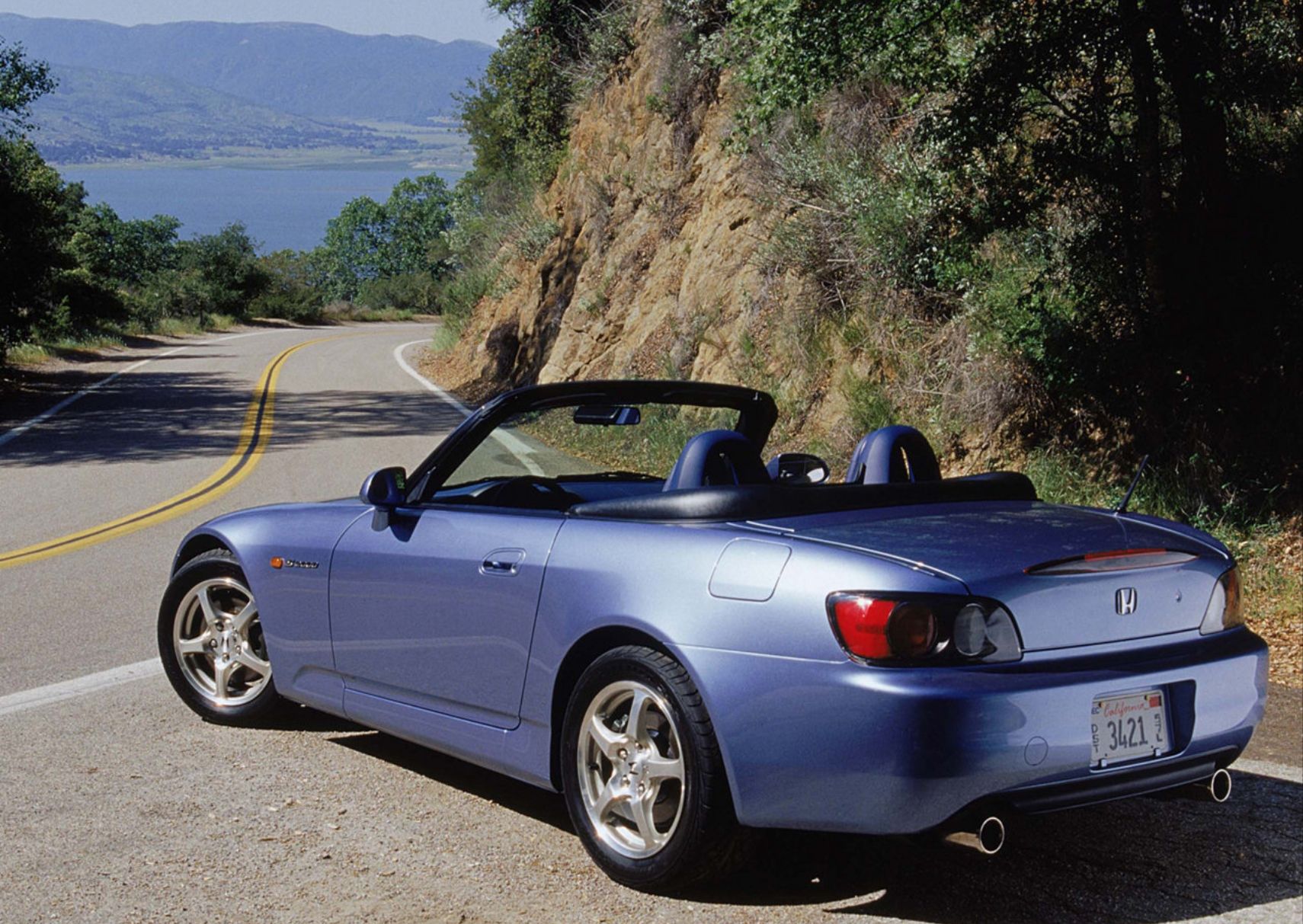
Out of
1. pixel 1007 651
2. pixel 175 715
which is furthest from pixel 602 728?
pixel 175 715

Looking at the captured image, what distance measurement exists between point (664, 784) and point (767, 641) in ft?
2.09

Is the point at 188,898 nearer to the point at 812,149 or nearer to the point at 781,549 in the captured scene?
the point at 781,549

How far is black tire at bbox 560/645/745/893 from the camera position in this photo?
3969 mm

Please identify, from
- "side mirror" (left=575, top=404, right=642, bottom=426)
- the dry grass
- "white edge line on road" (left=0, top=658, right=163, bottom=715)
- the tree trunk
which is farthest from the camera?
the tree trunk

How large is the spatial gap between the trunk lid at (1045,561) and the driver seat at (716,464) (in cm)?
46

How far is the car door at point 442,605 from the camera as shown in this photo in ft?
15.3

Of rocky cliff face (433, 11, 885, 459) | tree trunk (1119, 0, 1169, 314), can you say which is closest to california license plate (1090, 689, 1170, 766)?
tree trunk (1119, 0, 1169, 314)

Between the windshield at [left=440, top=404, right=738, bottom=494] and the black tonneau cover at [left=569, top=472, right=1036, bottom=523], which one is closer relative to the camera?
the black tonneau cover at [left=569, top=472, right=1036, bottom=523]

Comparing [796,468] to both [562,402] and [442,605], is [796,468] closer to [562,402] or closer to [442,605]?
[562,402]

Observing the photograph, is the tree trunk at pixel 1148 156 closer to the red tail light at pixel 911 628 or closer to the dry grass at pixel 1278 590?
the dry grass at pixel 1278 590

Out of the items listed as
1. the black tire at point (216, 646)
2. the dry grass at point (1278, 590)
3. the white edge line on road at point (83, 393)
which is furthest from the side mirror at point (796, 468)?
the white edge line on road at point (83, 393)

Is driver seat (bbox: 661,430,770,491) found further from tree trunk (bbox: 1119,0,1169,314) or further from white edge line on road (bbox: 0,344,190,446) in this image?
white edge line on road (bbox: 0,344,190,446)

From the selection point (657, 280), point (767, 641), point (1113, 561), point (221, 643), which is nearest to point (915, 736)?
point (767, 641)

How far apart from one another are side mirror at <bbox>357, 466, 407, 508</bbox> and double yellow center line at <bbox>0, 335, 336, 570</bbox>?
6457 mm
